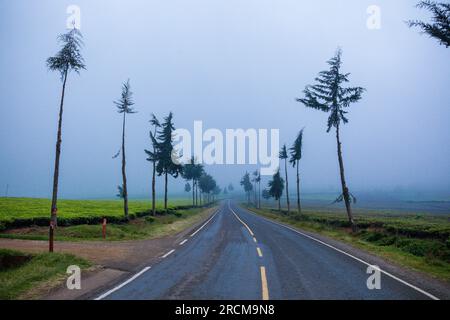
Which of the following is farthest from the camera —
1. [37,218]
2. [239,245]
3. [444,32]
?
[37,218]

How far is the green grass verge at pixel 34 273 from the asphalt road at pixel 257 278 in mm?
2345

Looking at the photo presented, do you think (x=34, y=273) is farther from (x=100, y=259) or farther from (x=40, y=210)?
(x=40, y=210)

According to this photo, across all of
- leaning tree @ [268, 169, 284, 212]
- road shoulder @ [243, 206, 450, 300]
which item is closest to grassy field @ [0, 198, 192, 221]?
road shoulder @ [243, 206, 450, 300]

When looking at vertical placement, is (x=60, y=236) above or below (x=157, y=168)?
below

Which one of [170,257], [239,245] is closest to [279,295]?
[170,257]

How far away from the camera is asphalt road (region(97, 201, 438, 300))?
8008 mm

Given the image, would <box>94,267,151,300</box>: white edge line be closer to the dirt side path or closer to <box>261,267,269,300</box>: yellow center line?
the dirt side path

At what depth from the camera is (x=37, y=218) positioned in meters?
23.3

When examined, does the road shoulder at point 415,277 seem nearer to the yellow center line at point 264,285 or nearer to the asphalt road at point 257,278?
the asphalt road at point 257,278

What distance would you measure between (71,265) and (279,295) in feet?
25.1

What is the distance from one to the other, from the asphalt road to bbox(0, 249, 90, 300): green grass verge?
7.69ft

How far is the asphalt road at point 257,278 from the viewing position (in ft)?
26.3

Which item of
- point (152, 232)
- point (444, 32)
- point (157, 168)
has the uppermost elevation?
point (444, 32)
